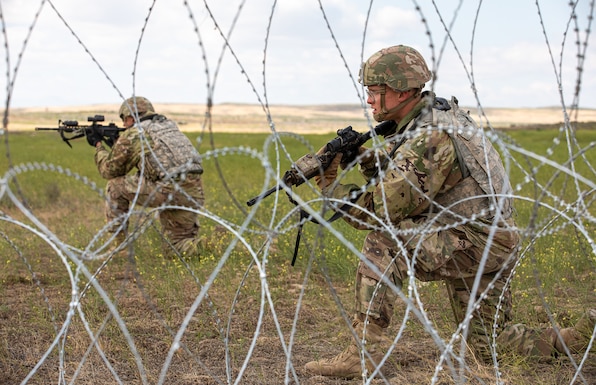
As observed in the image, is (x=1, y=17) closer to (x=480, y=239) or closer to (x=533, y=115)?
(x=480, y=239)

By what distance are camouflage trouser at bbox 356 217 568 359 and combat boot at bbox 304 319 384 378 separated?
0.06 meters

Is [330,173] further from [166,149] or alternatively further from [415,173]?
[166,149]

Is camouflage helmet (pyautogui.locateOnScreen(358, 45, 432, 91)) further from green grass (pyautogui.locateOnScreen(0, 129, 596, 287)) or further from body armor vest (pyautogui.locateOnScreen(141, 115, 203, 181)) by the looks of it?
body armor vest (pyautogui.locateOnScreen(141, 115, 203, 181))

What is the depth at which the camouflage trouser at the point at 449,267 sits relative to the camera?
4.01 meters

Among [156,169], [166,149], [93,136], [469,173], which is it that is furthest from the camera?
[93,136]

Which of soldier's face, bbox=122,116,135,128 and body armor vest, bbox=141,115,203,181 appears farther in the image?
soldier's face, bbox=122,116,135,128

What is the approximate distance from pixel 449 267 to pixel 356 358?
2.26 feet

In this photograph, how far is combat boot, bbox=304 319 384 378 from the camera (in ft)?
→ 13.5

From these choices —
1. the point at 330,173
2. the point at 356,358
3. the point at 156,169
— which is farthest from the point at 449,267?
the point at 156,169

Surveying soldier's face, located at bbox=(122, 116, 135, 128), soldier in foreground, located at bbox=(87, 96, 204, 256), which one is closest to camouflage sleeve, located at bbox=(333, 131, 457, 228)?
soldier in foreground, located at bbox=(87, 96, 204, 256)

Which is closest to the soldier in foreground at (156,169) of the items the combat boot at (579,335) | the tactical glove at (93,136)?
the tactical glove at (93,136)

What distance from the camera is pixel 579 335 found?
4.27m

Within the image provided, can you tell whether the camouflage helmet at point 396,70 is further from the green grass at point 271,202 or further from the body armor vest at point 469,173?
the green grass at point 271,202

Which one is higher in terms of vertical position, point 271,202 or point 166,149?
point 166,149
